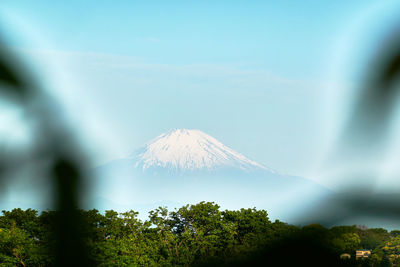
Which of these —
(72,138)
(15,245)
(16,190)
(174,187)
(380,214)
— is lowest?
(380,214)

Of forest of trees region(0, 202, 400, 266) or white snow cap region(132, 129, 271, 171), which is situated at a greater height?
white snow cap region(132, 129, 271, 171)

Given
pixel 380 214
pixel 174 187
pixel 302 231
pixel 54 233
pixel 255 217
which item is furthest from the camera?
pixel 174 187

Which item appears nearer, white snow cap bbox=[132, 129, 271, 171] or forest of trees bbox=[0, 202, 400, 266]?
forest of trees bbox=[0, 202, 400, 266]

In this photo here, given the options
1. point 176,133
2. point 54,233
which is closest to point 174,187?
point 176,133

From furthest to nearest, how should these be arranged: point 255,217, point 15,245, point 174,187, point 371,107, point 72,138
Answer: point 174,187, point 255,217, point 15,245, point 72,138, point 371,107

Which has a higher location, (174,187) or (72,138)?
(174,187)

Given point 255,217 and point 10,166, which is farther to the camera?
point 255,217

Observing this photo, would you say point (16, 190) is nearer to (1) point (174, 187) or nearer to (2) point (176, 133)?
(2) point (176, 133)

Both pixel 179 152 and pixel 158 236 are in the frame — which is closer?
pixel 158 236

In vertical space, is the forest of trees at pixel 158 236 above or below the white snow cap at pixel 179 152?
below

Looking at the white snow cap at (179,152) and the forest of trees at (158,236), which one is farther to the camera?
the white snow cap at (179,152)

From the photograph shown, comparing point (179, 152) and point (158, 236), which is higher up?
point (179, 152)
